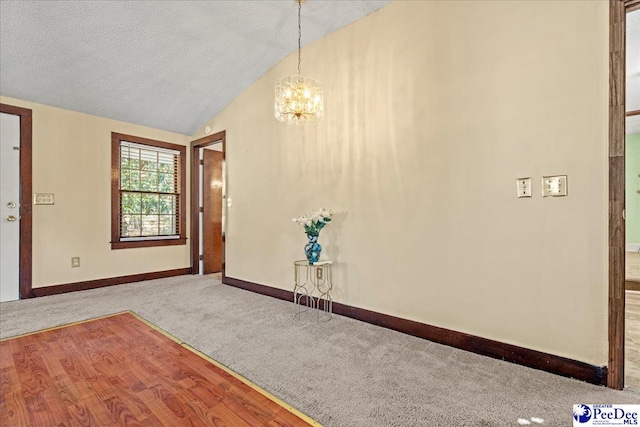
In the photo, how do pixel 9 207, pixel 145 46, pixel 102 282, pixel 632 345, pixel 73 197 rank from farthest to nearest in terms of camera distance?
pixel 102 282 < pixel 73 197 < pixel 9 207 < pixel 145 46 < pixel 632 345

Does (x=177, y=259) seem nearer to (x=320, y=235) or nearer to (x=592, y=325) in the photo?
(x=320, y=235)

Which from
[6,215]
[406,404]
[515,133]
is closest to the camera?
[406,404]

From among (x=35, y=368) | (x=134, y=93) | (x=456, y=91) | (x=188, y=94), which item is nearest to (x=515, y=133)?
(x=456, y=91)

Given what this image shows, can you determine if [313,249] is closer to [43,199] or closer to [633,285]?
[43,199]

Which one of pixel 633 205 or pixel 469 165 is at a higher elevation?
pixel 469 165

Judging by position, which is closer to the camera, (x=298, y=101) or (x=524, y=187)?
(x=524, y=187)

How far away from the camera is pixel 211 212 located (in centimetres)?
539

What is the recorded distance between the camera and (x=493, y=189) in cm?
222

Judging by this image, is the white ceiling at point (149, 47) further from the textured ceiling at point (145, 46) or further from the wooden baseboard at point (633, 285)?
the wooden baseboard at point (633, 285)

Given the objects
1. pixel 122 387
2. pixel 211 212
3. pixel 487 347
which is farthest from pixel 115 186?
pixel 487 347

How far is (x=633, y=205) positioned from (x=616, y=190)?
705 cm

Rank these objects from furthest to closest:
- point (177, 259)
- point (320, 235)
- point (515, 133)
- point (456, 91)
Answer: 1. point (177, 259)
2. point (320, 235)
3. point (456, 91)
4. point (515, 133)

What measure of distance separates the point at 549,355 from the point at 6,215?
17.6 ft

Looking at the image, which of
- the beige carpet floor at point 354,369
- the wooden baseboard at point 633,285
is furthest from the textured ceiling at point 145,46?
the wooden baseboard at point 633,285
